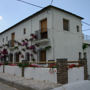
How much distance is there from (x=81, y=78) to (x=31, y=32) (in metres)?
8.65

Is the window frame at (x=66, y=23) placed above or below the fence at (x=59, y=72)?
above

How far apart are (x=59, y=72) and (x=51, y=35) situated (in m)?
6.01

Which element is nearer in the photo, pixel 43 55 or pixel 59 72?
pixel 59 72

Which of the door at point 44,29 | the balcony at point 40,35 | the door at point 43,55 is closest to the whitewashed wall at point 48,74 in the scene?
the door at point 43,55

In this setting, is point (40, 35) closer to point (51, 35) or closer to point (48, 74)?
point (51, 35)

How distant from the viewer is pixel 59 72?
7.42 meters

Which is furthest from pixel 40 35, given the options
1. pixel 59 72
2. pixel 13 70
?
pixel 59 72

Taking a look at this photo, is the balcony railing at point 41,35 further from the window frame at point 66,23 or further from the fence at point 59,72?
the fence at point 59,72

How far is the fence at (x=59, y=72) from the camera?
295 inches

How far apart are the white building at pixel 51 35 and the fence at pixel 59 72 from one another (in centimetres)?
352

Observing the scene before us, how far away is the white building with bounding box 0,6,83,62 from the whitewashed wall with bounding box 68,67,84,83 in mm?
4027

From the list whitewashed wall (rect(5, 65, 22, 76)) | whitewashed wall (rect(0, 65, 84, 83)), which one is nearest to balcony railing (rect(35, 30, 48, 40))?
whitewashed wall (rect(5, 65, 22, 76))

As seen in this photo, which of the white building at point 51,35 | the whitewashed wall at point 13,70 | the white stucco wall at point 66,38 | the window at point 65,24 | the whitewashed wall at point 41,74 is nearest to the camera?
the whitewashed wall at point 41,74

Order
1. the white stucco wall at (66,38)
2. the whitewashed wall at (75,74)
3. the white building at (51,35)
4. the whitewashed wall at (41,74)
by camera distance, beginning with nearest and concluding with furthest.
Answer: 1. the whitewashed wall at (41,74)
2. the whitewashed wall at (75,74)
3. the white building at (51,35)
4. the white stucco wall at (66,38)
